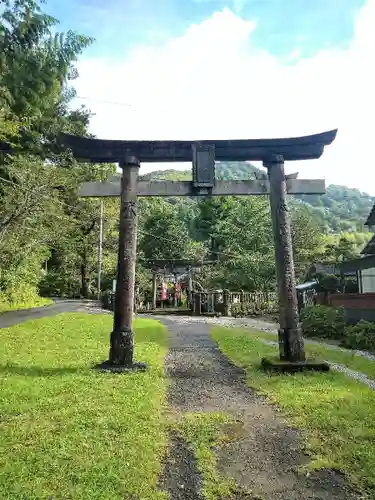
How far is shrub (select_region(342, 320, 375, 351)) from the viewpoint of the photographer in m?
13.0

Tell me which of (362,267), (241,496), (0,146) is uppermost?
(0,146)

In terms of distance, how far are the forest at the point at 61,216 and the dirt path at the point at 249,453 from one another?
194 inches

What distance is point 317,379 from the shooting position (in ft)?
23.7

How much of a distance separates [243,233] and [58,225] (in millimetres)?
16636

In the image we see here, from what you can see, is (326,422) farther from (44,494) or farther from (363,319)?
(363,319)

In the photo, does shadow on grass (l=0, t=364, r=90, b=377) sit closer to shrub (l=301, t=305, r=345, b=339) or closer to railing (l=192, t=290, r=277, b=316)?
shrub (l=301, t=305, r=345, b=339)

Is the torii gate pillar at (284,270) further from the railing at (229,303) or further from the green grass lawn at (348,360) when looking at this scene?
the railing at (229,303)

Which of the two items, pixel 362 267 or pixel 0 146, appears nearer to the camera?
pixel 0 146

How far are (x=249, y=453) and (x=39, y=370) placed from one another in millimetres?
5068

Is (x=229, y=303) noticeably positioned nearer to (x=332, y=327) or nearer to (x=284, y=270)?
(x=332, y=327)

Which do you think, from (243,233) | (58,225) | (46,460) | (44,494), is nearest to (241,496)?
(44,494)

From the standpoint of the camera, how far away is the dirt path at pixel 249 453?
11.2ft

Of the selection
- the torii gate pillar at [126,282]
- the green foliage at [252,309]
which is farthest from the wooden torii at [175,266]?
the torii gate pillar at [126,282]

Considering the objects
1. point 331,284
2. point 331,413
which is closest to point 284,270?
point 331,413
